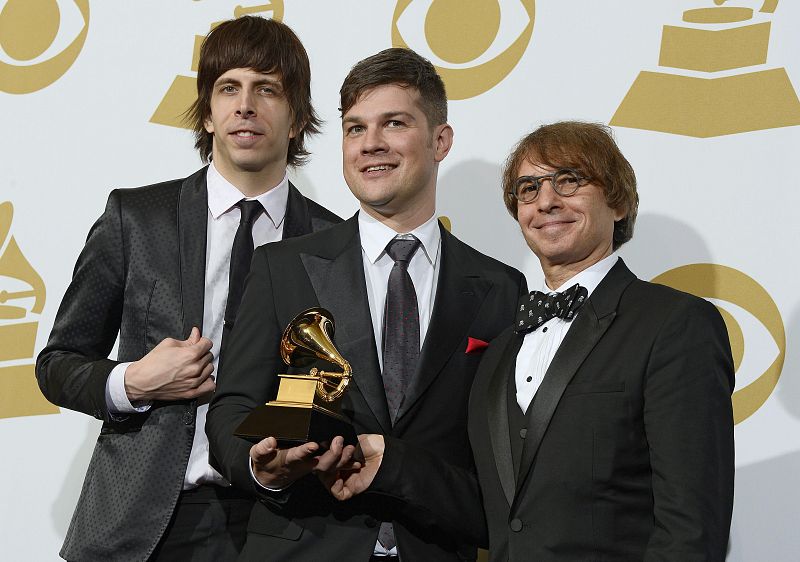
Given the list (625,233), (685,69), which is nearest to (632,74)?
(685,69)

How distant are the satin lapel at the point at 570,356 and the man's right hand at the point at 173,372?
80cm

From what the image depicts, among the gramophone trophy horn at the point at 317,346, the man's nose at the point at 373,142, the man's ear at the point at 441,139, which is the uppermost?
the man's ear at the point at 441,139

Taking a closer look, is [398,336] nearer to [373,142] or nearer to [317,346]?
[317,346]

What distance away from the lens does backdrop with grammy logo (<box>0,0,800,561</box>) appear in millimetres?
2764

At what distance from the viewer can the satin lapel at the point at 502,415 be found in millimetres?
1965

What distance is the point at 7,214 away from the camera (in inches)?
137

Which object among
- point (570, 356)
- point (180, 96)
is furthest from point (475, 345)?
point (180, 96)

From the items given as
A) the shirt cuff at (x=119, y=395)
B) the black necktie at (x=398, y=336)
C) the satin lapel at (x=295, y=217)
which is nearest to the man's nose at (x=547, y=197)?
the black necktie at (x=398, y=336)

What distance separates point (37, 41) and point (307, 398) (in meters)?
2.20

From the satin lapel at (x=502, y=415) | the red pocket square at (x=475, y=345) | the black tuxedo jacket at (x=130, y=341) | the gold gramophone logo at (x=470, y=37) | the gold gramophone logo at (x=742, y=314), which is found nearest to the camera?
the satin lapel at (x=502, y=415)

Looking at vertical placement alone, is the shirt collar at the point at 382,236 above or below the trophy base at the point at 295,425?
above

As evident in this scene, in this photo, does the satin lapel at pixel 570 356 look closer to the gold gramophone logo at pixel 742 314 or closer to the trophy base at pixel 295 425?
the trophy base at pixel 295 425

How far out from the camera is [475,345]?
2266mm

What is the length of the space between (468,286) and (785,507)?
1.06 m
